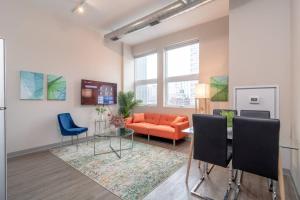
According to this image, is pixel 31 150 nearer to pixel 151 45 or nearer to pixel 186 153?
pixel 186 153

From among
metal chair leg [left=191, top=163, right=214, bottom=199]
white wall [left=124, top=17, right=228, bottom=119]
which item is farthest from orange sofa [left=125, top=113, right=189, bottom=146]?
metal chair leg [left=191, top=163, right=214, bottom=199]

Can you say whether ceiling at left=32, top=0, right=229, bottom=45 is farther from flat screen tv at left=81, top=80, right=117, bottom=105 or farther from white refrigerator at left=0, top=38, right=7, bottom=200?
white refrigerator at left=0, top=38, right=7, bottom=200

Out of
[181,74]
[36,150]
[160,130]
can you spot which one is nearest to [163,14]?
[181,74]

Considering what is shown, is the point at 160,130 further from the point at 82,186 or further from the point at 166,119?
the point at 82,186

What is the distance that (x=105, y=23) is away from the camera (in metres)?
4.60

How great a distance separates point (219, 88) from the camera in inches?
167

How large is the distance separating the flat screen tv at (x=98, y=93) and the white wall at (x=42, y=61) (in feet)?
0.56

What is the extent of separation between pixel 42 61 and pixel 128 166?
3.38 metres

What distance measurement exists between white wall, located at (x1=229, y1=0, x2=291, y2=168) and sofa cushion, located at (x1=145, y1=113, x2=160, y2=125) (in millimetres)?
2720

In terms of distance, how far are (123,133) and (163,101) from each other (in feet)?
7.32

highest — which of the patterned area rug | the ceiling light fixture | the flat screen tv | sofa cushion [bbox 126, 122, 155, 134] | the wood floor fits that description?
the ceiling light fixture

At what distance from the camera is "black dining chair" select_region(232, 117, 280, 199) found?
160 centimetres

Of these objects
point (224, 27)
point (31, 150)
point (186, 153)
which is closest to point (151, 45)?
point (224, 27)

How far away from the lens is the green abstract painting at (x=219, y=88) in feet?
13.6
